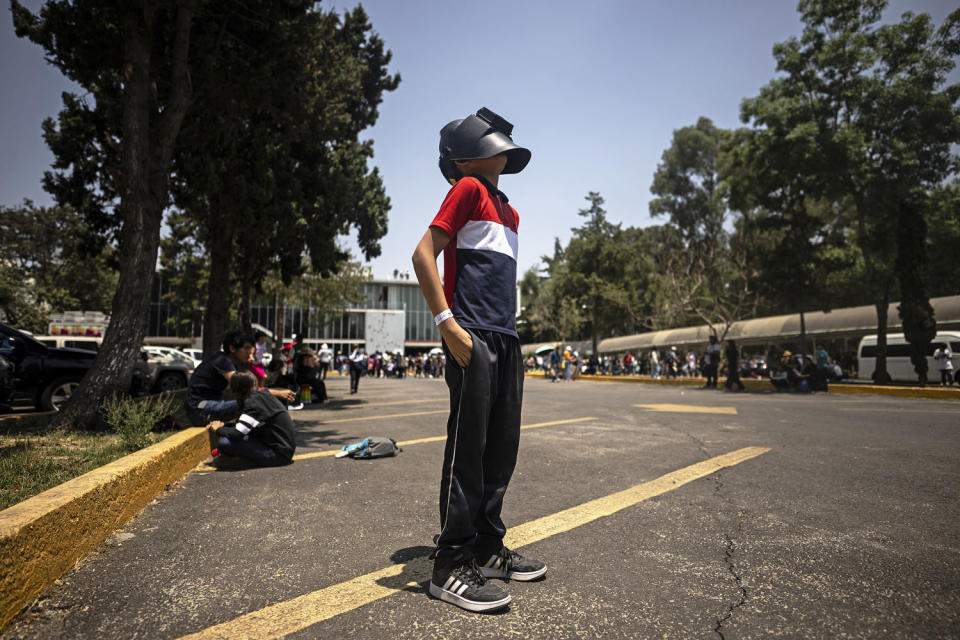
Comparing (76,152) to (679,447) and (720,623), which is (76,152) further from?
(720,623)

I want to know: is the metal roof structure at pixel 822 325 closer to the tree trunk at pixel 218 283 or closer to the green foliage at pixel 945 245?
the green foliage at pixel 945 245

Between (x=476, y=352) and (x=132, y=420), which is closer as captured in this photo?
(x=476, y=352)

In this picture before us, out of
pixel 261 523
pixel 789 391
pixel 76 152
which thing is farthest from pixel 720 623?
pixel 789 391

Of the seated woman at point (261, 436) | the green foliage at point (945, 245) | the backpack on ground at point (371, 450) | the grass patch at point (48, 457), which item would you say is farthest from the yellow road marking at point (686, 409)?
the green foliage at point (945, 245)

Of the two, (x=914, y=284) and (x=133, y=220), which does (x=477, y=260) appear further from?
(x=914, y=284)

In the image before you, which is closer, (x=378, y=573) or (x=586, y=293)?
(x=378, y=573)

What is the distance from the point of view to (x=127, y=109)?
6.93 metres

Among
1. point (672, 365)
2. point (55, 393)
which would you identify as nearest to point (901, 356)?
point (672, 365)

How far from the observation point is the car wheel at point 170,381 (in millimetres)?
15492

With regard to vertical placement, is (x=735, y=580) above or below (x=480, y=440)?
below

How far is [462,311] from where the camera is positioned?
2.40 metres

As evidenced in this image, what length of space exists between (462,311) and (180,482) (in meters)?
3.41

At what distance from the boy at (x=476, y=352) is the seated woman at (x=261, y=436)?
3.14 metres

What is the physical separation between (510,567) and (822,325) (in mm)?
32897
